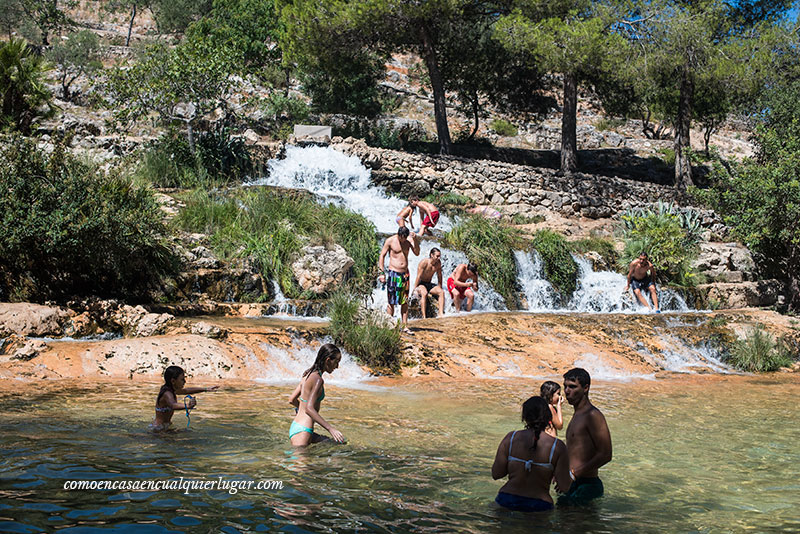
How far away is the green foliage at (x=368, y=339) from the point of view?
11578 mm

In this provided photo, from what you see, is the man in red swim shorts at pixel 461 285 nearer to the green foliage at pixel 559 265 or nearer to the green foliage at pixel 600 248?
the green foliage at pixel 559 265

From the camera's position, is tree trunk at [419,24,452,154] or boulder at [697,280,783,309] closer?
boulder at [697,280,783,309]

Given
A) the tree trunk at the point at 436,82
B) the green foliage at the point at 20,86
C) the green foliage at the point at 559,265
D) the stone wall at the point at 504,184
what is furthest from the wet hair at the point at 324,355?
the tree trunk at the point at 436,82

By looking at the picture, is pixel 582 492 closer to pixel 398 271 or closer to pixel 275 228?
pixel 398 271

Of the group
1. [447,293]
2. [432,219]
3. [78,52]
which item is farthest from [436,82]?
[78,52]

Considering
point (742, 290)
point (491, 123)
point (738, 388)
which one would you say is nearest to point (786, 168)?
point (742, 290)

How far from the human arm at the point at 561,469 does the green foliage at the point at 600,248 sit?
15917mm

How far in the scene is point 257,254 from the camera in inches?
635

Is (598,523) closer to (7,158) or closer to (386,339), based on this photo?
(386,339)

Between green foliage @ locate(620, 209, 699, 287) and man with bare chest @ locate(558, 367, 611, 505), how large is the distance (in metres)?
15.1

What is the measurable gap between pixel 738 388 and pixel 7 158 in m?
13.3

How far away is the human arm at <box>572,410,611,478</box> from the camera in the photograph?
5.16 meters

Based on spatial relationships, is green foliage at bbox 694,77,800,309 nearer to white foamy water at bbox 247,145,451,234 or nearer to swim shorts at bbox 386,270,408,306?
white foamy water at bbox 247,145,451,234

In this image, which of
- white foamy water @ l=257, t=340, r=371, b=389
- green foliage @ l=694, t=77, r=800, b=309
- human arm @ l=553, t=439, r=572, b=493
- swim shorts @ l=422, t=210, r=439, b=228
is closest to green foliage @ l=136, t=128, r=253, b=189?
swim shorts @ l=422, t=210, r=439, b=228
